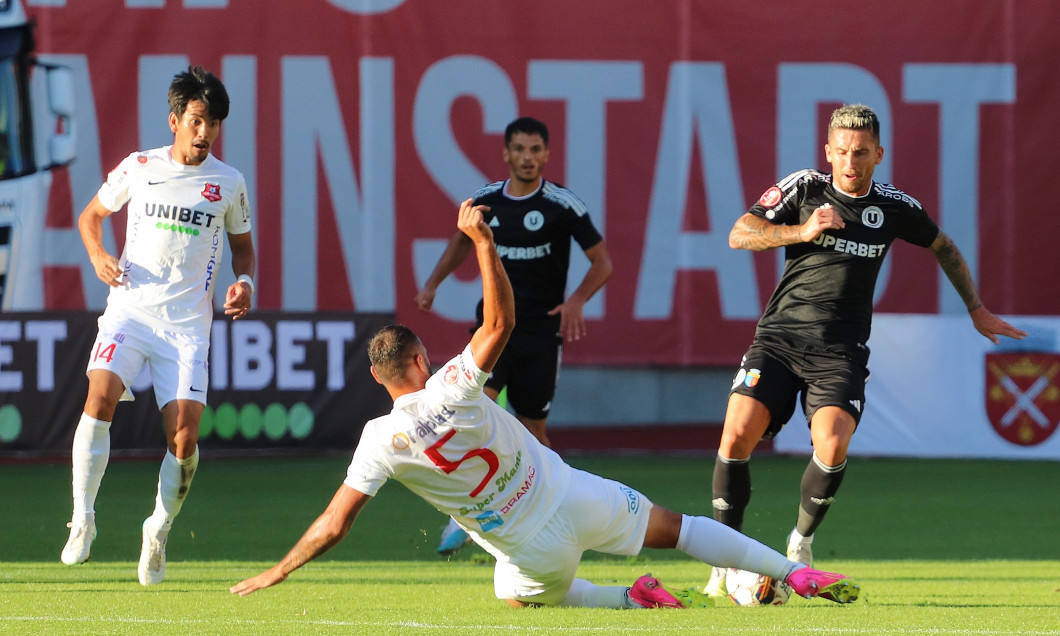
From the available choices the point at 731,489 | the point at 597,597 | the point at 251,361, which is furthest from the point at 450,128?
the point at 597,597

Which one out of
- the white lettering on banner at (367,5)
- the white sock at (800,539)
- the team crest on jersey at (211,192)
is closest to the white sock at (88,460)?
the team crest on jersey at (211,192)

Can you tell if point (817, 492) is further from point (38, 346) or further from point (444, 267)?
point (38, 346)

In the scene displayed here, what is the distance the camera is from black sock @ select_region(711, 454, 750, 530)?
5.80 meters

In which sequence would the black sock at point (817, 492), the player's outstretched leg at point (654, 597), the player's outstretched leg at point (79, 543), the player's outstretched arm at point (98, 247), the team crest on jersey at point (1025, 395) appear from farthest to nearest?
the team crest on jersey at point (1025, 395)
the player's outstretched arm at point (98, 247)
the player's outstretched leg at point (79, 543)
the black sock at point (817, 492)
the player's outstretched leg at point (654, 597)

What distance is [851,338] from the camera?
5914 millimetres

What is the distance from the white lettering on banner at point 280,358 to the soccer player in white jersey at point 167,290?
533 centimetres

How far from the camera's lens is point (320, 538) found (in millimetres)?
4574

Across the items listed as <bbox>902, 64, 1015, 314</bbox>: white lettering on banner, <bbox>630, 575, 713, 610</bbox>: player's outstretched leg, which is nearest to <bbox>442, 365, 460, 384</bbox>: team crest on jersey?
<bbox>630, 575, 713, 610</bbox>: player's outstretched leg

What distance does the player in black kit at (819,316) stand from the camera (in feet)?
18.7

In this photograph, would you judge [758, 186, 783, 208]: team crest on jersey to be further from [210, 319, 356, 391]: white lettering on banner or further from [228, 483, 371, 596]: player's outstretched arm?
[210, 319, 356, 391]: white lettering on banner

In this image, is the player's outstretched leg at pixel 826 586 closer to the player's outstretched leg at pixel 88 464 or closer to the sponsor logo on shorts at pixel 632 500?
the sponsor logo on shorts at pixel 632 500

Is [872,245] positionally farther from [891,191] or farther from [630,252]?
[630,252]

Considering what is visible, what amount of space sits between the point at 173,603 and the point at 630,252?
7809mm

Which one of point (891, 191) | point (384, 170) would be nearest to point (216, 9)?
point (384, 170)
